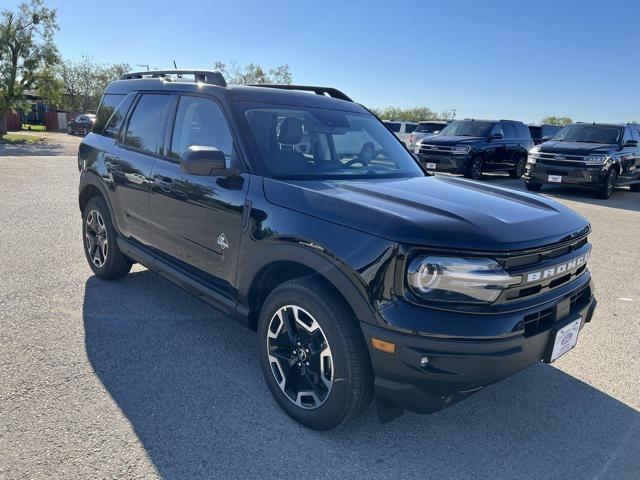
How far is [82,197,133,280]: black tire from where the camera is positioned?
14.8 ft

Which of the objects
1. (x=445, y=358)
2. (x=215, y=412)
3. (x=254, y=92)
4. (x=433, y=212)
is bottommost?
(x=215, y=412)

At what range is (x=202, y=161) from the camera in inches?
111

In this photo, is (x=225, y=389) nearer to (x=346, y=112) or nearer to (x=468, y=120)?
(x=346, y=112)

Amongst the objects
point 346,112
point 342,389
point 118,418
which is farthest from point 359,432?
point 346,112

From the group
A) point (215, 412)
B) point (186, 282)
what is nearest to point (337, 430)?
point (215, 412)

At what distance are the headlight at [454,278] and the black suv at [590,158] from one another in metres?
11.3

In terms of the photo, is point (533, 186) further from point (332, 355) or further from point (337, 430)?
point (332, 355)

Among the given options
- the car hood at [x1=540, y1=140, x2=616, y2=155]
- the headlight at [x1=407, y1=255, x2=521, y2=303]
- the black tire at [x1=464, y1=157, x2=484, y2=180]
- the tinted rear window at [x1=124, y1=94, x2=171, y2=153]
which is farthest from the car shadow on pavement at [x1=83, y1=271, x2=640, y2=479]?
the black tire at [x1=464, y1=157, x2=484, y2=180]

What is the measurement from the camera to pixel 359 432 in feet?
8.86

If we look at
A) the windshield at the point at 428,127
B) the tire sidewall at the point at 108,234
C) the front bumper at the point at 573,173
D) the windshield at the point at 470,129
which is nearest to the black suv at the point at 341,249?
the tire sidewall at the point at 108,234

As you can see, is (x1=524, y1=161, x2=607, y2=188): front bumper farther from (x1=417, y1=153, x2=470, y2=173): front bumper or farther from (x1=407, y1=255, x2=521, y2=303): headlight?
(x1=407, y1=255, x2=521, y2=303): headlight

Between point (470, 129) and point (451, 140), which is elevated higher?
point (470, 129)

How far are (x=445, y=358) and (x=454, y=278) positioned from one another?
35 cm

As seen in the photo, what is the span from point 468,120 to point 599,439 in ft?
46.5
